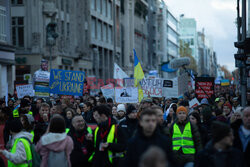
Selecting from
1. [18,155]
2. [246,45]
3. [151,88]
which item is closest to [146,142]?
[18,155]

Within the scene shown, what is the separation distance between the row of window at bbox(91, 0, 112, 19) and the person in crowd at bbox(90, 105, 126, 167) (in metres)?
47.1

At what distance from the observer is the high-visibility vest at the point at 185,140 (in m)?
8.56

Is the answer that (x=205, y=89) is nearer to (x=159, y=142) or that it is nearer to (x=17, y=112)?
(x=17, y=112)

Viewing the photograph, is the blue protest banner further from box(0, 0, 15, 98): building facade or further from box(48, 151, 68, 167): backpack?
box(0, 0, 15, 98): building facade

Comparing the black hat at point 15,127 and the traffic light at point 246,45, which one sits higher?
the traffic light at point 246,45

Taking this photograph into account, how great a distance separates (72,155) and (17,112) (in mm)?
5440

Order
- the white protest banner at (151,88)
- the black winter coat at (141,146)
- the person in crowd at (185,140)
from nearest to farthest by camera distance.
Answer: the black winter coat at (141,146), the person in crowd at (185,140), the white protest banner at (151,88)

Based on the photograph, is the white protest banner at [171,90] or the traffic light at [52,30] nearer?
the white protest banner at [171,90]

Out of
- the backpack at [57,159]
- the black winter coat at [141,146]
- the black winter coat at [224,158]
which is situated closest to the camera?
the black winter coat at [141,146]

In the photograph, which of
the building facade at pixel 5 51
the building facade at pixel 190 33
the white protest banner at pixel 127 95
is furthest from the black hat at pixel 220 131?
the building facade at pixel 190 33

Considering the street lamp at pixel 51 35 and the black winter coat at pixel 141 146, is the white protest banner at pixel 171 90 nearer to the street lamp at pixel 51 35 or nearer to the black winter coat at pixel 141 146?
the street lamp at pixel 51 35

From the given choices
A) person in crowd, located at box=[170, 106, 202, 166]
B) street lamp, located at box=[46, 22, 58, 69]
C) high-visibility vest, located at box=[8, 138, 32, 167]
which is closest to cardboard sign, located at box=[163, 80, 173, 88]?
street lamp, located at box=[46, 22, 58, 69]

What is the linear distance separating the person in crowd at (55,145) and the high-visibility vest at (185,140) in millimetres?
1984

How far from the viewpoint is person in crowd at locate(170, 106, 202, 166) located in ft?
→ 28.0
